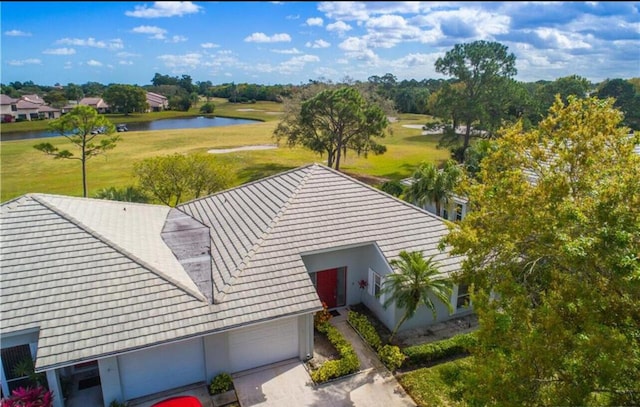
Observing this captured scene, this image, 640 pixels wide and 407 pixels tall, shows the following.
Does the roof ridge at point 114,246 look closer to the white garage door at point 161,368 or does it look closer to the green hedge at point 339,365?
the white garage door at point 161,368

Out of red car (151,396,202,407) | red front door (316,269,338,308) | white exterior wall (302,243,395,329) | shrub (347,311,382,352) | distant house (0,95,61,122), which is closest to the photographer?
red car (151,396,202,407)

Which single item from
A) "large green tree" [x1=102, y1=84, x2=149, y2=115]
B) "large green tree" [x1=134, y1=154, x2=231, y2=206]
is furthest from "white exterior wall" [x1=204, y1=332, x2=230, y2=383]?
"large green tree" [x1=102, y1=84, x2=149, y2=115]

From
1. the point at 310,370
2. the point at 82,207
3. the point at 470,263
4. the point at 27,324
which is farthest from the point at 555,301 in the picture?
the point at 82,207

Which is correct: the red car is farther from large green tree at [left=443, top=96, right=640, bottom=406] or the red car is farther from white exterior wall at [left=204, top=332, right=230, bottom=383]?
large green tree at [left=443, top=96, right=640, bottom=406]

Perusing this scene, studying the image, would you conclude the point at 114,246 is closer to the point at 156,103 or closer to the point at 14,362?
the point at 14,362

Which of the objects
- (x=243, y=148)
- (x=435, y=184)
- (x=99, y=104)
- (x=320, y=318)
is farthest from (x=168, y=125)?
(x=320, y=318)
